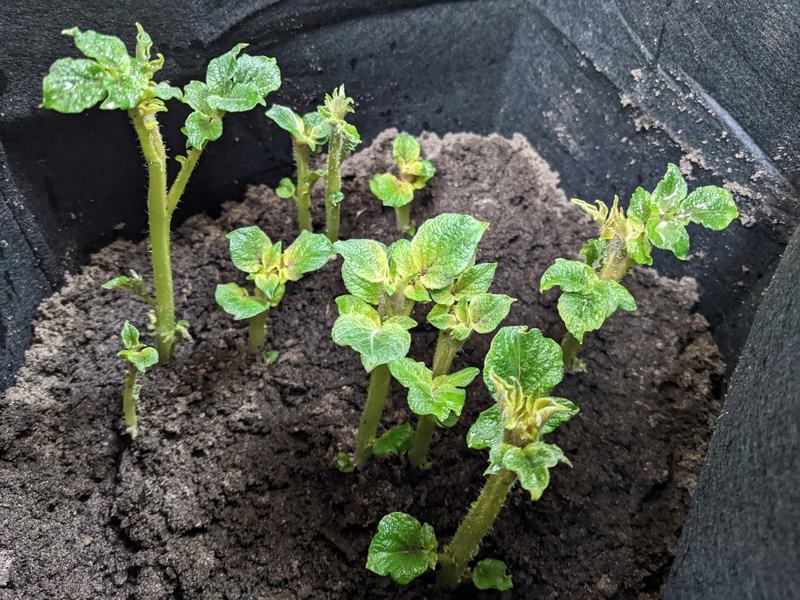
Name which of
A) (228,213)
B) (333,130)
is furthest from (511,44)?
(228,213)

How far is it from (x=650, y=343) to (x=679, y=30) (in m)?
0.52

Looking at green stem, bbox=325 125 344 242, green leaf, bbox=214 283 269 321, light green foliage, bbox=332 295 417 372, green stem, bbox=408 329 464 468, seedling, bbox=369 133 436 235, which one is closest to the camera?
light green foliage, bbox=332 295 417 372

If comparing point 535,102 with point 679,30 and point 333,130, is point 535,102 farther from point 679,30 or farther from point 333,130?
point 333,130

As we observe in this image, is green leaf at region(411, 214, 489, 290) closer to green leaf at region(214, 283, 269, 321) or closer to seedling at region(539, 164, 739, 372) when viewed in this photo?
seedling at region(539, 164, 739, 372)

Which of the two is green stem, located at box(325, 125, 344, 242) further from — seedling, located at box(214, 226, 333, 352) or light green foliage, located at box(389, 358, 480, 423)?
light green foliage, located at box(389, 358, 480, 423)

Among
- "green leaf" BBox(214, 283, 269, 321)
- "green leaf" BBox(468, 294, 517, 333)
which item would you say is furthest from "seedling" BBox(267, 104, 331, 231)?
"green leaf" BBox(468, 294, 517, 333)

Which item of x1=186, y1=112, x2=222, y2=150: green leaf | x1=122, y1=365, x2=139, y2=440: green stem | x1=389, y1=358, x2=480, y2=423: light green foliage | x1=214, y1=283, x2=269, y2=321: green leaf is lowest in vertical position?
x1=122, y1=365, x2=139, y2=440: green stem

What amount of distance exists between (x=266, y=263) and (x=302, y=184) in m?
0.20

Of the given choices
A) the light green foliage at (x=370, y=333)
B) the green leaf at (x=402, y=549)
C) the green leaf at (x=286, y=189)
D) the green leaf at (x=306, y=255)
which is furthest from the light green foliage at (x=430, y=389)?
the green leaf at (x=286, y=189)

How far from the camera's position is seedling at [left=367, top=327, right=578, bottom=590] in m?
0.65

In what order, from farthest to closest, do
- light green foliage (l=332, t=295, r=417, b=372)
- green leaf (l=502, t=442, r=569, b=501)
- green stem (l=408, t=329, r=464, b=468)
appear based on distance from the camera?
green stem (l=408, t=329, r=464, b=468) < light green foliage (l=332, t=295, r=417, b=372) < green leaf (l=502, t=442, r=569, b=501)

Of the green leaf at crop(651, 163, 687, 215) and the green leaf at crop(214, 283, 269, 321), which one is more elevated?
the green leaf at crop(651, 163, 687, 215)

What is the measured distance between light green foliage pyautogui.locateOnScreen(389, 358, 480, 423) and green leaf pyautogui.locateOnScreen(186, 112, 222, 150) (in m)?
0.39

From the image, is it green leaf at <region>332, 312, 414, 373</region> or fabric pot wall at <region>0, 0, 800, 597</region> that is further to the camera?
fabric pot wall at <region>0, 0, 800, 597</region>
